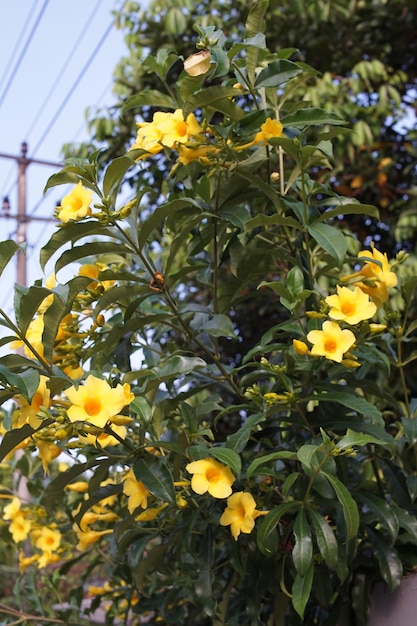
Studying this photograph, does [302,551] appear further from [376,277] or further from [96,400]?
[376,277]

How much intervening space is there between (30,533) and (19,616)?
236mm

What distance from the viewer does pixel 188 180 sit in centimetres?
147

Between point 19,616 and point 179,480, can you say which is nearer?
point 179,480

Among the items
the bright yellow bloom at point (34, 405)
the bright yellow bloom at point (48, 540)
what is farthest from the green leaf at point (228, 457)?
the bright yellow bloom at point (48, 540)

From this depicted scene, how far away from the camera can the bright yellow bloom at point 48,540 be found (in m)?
1.95

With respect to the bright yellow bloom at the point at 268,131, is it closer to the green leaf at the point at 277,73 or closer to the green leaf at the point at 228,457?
the green leaf at the point at 277,73

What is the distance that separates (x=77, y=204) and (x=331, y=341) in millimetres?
454

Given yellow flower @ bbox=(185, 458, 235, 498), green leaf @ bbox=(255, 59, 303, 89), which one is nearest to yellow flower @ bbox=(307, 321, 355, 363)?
yellow flower @ bbox=(185, 458, 235, 498)

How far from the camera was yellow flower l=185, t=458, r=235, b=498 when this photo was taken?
1137mm

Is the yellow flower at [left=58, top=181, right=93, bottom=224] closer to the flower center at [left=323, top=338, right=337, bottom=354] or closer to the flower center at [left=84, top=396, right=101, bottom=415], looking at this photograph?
the flower center at [left=84, top=396, right=101, bottom=415]

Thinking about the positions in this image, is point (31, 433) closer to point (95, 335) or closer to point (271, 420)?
point (95, 335)

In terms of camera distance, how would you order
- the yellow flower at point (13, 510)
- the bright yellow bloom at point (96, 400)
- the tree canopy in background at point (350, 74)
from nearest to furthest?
the bright yellow bloom at point (96, 400)
the yellow flower at point (13, 510)
the tree canopy in background at point (350, 74)

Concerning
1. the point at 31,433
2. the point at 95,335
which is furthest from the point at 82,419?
the point at 95,335

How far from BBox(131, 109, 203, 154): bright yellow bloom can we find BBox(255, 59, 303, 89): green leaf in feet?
0.45
